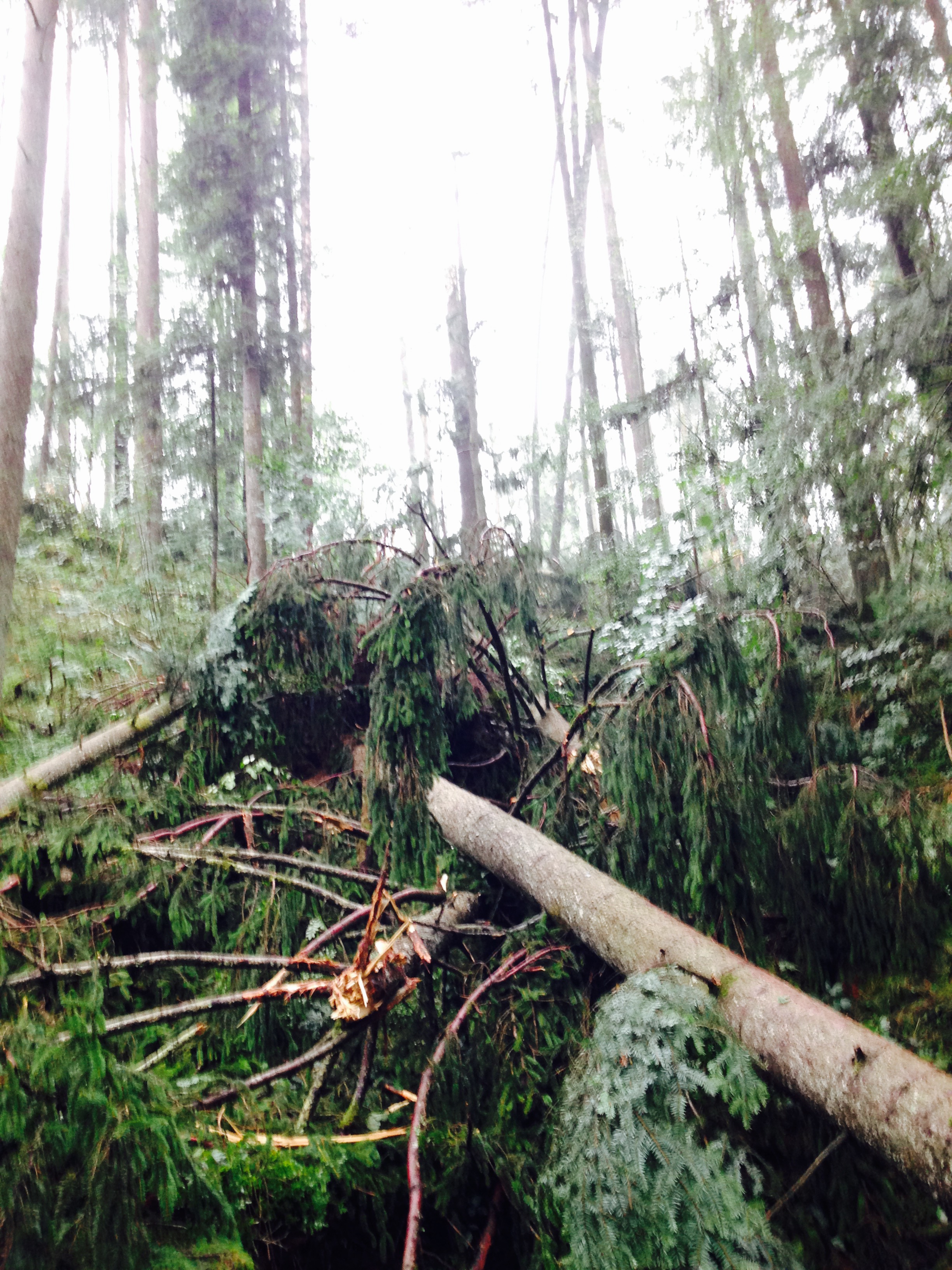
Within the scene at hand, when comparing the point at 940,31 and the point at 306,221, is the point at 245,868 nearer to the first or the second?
the point at 940,31

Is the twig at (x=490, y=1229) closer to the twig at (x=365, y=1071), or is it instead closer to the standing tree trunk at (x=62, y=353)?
the twig at (x=365, y=1071)

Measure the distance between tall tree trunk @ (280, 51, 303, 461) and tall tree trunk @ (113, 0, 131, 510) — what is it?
1.90 meters

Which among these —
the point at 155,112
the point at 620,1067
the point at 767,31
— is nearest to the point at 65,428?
the point at 155,112

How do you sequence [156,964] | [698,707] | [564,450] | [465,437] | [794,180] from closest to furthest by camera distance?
[156,964] → [698,707] → [794,180] → [564,450] → [465,437]

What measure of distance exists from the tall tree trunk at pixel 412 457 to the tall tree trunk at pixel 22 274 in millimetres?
2543

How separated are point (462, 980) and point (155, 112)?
12899mm

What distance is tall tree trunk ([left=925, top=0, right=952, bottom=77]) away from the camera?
180 inches

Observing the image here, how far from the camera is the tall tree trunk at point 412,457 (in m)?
4.91

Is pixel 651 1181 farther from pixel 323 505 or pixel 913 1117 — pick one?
pixel 323 505

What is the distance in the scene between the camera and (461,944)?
3.38 metres

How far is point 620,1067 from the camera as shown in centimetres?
202

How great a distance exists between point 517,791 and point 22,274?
4.77 metres

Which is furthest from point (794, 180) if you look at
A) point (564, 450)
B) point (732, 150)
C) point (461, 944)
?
point (461, 944)

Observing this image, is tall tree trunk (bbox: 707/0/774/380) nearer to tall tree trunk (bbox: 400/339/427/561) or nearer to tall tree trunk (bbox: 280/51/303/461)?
tall tree trunk (bbox: 400/339/427/561)
